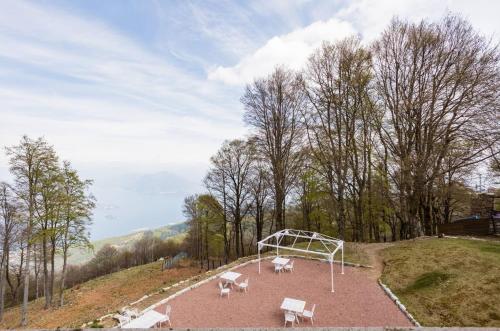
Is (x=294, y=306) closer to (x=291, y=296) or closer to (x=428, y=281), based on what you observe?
(x=291, y=296)

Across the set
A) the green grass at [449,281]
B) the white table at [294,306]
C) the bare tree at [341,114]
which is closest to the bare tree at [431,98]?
the bare tree at [341,114]

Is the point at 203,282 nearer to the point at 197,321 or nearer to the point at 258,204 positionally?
the point at 197,321

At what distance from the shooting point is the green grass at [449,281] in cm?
1068

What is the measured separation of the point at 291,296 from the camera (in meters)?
13.8

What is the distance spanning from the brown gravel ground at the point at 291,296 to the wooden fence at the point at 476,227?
12.2 meters

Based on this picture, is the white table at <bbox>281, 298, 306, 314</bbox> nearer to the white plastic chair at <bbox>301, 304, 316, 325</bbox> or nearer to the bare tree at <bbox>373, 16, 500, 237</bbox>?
the white plastic chair at <bbox>301, 304, 316, 325</bbox>

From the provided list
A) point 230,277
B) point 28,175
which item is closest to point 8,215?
point 28,175

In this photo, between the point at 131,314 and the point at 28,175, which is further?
the point at 28,175

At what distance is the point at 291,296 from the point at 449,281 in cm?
748

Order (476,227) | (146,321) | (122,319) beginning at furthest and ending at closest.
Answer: (476,227), (122,319), (146,321)

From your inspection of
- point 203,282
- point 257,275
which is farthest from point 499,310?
point 203,282

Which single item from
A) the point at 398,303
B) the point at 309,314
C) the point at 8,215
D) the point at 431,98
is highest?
the point at 431,98

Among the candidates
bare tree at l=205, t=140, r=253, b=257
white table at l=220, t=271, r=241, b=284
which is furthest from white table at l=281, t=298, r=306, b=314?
bare tree at l=205, t=140, r=253, b=257

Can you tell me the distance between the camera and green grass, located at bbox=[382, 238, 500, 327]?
10680 mm
